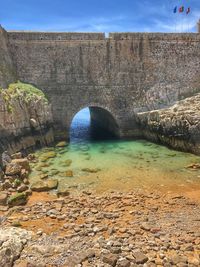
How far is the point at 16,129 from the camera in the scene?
23609 mm

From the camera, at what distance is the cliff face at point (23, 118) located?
2236cm

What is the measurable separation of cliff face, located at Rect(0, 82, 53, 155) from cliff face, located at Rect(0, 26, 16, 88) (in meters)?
0.80

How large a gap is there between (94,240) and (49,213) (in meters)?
3.30

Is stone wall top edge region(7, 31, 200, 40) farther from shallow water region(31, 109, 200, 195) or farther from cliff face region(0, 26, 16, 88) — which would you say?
shallow water region(31, 109, 200, 195)

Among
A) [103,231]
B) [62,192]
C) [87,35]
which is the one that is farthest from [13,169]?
[87,35]

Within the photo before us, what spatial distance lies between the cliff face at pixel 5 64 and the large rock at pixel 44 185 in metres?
11.5

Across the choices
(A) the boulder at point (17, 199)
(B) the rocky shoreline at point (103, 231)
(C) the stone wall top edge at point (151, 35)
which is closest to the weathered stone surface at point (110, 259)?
(B) the rocky shoreline at point (103, 231)

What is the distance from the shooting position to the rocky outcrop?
24.2 m

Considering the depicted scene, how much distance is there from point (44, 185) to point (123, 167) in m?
6.24

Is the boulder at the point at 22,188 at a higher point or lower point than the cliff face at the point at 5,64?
lower

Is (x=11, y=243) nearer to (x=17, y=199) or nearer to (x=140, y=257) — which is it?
(x=140, y=257)

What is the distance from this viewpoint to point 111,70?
30.1 meters

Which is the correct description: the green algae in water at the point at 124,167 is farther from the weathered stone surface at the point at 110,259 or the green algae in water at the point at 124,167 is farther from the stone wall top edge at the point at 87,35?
the stone wall top edge at the point at 87,35

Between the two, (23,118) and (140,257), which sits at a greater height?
(23,118)
